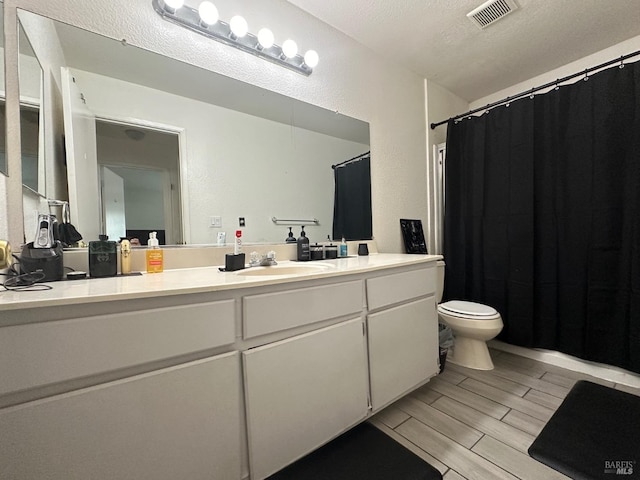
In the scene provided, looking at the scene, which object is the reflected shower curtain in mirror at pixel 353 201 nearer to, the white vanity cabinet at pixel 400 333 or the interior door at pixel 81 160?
the white vanity cabinet at pixel 400 333

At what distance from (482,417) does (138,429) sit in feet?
5.09

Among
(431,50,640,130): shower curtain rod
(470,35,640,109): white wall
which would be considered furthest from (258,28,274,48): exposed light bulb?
(470,35,640,109): white wall

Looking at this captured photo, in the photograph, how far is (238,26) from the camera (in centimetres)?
137

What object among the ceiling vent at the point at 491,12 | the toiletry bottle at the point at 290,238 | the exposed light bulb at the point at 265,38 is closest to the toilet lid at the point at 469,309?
the toiletry bottle at the point at 290,238

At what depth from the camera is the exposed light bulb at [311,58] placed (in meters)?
1.64

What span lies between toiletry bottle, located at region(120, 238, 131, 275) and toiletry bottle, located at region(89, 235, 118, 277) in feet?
0.13

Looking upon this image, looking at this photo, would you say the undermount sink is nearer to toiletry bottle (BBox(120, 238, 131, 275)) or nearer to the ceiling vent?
toiletry bottle (BBox(120, 238, 131, 275))

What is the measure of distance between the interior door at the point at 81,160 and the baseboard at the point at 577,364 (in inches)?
112

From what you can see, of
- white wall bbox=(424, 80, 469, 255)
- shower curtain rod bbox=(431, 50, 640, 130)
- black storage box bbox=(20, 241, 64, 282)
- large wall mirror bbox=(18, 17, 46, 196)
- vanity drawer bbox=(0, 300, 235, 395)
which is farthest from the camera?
white wall bbox=(424, 80, 469, 255)

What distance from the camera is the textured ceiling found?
1631 millimetres

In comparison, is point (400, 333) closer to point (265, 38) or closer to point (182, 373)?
point (182, 373)

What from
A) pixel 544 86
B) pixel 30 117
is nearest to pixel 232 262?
pixel 30 117

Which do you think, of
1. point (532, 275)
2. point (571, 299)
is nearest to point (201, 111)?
point (532, 275)

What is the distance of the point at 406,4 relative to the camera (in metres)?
1.62
